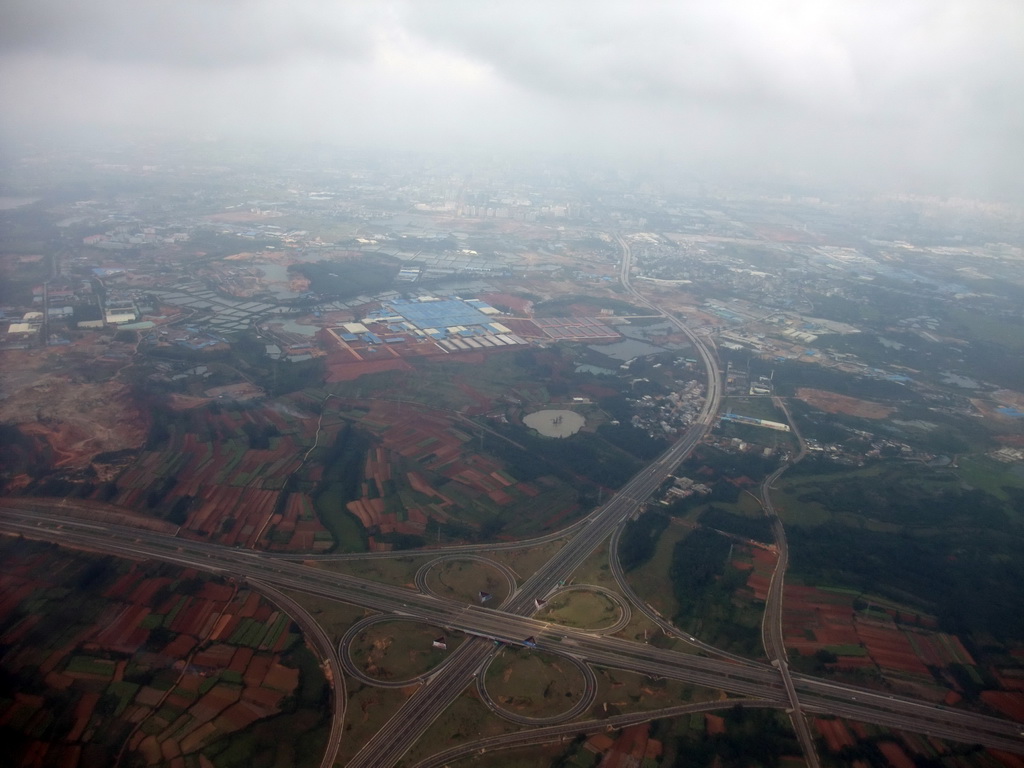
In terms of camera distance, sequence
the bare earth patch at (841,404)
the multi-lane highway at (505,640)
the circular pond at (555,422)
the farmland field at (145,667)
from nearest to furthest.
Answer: the farmland field at (145,667) → the multi-lane highway at (505,640) → the circular pond at (555,422) → the bare earth patch at (841,404)

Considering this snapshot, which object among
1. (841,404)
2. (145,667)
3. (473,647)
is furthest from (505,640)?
(841,404)

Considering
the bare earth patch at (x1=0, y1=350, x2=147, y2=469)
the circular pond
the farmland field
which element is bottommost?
the bare earth patch at (x1=0, y1=350, x2=147, y2=469)

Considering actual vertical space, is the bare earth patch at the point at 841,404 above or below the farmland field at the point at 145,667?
above

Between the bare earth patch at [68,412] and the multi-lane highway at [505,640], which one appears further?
the bare earth patch at [68,412]

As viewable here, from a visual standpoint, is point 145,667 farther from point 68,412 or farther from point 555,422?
point 555,422

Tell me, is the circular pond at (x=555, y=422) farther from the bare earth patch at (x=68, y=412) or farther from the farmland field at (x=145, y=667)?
the bare earth patch at (x=68, y=412)

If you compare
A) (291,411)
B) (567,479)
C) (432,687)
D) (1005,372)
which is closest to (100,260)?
(291,411)

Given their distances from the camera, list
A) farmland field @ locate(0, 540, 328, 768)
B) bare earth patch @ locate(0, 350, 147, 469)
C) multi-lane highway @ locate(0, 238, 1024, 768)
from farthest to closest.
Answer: bare earth patch @ locate(0, 350, 147, 469)
multi-lane highway @ locate(0, 238, 1024, 768)
farmland field @ locate(0, 540, 328, 768)

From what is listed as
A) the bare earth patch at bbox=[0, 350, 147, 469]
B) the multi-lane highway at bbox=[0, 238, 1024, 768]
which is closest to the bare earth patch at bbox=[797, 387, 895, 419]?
the multi-lane highway at bbox=[0, 238, 1024, 768]

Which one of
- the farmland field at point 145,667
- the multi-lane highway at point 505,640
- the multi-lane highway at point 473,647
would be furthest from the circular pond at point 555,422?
the farmland field at point 145,667

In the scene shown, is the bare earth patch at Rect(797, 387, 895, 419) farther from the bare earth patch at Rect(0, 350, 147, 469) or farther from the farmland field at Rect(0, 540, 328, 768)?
the bare earth patch at Rect(0, 350, 147, 469)
